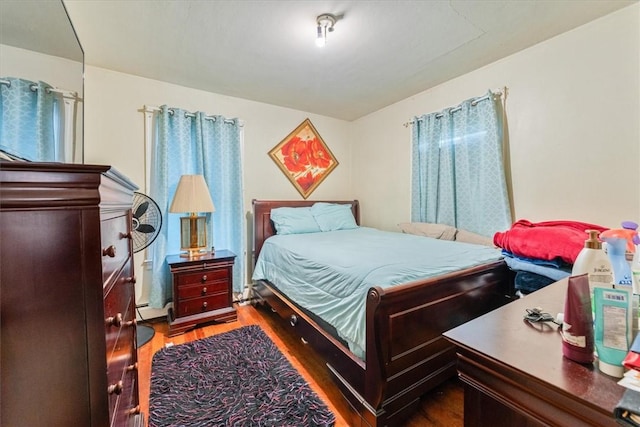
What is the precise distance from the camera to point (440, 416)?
1456 millimetres

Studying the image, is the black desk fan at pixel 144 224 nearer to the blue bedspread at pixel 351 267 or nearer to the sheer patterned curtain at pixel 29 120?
the sheer patterned curtain at pixel 29 120

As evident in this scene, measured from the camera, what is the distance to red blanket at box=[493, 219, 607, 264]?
1510 mm

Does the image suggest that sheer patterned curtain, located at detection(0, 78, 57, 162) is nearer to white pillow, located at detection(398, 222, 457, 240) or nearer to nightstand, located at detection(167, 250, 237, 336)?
nightstand, located at detection(167, 250, 237, 336)

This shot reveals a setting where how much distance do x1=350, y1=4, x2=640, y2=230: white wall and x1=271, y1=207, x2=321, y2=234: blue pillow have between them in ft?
6.42

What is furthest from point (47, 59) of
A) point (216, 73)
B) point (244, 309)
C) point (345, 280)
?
point (244, 309)

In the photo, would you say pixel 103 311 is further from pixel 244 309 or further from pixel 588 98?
pixel 588 98

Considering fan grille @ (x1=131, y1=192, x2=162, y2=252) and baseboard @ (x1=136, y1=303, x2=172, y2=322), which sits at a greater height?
fan grille @ (x1=131, y1=192, x2=162, y2=252)

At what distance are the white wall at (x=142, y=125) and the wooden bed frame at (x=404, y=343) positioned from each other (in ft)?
6.66

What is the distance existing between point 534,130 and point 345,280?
2.02 metres

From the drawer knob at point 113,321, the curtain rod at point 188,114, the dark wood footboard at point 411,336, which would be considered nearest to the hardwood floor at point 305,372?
the dark wood footboard at point 411,336

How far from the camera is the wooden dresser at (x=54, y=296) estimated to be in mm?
540

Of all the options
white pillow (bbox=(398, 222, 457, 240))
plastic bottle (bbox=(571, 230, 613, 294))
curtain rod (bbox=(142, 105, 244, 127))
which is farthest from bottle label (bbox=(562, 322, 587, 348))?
curtain rod (bbox=(142, 105, 244, 127))

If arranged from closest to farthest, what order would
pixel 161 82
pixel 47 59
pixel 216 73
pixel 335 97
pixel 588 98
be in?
1. pixel 47 59
2. pixel 588 98
3. pixel 216 73
4. pixel 161 82
5. pixel 335 97

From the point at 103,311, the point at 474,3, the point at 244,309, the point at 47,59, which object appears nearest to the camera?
the point at 103,311
